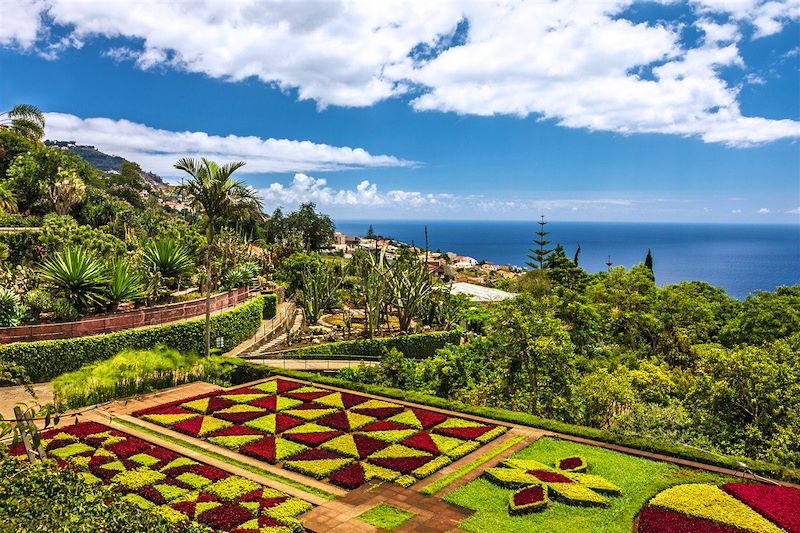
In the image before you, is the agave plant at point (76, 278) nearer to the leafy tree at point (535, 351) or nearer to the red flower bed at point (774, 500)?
the leafy tree at point (535, 351)

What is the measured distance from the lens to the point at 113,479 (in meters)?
12.6

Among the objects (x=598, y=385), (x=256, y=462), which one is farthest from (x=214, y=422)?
(x=598, y=385)

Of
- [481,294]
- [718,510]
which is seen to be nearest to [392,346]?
[481,294]

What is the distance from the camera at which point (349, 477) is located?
13.1 meters

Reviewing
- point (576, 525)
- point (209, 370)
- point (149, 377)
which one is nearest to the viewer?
point (576, 525)

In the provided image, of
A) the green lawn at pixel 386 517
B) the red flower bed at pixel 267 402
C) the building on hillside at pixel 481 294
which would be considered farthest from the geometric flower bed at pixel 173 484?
the building on hillside at pixel 481 294

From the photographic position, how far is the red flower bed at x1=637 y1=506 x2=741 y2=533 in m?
10.8

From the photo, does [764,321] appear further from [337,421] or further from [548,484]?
[337,421]

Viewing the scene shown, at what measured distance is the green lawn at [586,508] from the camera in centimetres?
1107

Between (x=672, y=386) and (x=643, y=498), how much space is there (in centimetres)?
949

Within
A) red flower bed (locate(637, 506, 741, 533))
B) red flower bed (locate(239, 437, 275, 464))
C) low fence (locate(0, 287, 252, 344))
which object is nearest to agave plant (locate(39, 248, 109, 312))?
low fence (locate(0, 287, 252, 344))

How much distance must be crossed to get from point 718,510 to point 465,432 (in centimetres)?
645

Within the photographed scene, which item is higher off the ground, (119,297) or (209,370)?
(119,297)

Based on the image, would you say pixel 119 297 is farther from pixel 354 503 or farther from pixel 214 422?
pixel 354 503
